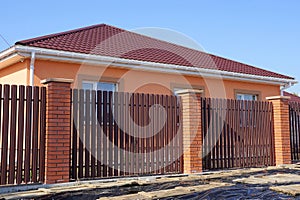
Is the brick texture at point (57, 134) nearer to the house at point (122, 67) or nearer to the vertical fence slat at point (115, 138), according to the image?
the vertical fence slat at point (115, 138)

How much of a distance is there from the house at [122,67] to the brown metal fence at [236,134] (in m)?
2.69

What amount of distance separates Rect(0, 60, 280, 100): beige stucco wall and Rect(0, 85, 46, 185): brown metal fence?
2.65m

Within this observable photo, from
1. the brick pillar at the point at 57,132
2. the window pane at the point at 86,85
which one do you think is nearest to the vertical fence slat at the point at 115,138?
the brick pillar at the point at 57,132

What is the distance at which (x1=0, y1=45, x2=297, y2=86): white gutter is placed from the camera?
8594 mm

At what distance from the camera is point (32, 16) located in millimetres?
12719

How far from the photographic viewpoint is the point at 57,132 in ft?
20.8

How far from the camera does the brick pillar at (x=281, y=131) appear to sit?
971 centimetres

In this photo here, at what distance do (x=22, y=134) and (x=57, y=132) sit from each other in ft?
2.02

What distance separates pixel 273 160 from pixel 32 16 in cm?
987

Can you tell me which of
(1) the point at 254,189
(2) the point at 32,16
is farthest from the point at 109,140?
(2) the point at 32,16

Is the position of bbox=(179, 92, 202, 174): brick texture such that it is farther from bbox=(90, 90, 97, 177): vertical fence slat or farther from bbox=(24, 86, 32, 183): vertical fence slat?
bbox=(24, 86, 32, 183): vertical fence slat

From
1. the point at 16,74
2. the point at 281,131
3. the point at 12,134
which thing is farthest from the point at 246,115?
the point at 16,74

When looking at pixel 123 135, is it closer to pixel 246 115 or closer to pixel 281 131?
pixel 246 115

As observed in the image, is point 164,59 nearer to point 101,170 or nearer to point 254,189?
point 101,170
